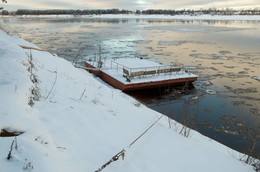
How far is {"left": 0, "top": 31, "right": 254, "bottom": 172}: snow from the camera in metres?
3.37

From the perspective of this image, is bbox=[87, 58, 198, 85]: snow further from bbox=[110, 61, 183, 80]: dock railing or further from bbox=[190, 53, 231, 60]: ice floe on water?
bbox=[190, 53, 231, 60]: ice floe on water

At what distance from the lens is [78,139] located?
14.3ft

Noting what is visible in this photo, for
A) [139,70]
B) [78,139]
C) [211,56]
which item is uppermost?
[211,56]

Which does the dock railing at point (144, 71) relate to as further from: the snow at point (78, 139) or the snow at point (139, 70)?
the snow at point (78, 139)

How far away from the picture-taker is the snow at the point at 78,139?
133 inches

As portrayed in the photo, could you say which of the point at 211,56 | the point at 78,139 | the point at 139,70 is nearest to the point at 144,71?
the point at 139,70

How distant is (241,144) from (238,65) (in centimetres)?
1219

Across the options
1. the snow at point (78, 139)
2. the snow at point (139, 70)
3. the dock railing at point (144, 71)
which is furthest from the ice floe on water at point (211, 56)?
the snow at point (78, 139)

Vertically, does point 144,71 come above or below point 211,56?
below

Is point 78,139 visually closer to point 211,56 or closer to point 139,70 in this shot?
point 139,70

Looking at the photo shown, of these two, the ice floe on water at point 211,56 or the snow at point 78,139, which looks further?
the ice floe on water at point 211,56

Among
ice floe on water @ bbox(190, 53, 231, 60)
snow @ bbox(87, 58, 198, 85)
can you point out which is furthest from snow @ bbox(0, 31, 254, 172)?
ice floe on water @ bbox(190, 53, 231, 60)

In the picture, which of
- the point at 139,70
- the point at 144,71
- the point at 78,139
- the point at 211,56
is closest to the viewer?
the point at 78,139

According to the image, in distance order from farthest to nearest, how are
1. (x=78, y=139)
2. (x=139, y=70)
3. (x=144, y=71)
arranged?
(x=139, y=70), (x=144, y=71), (x=78, y=139)
